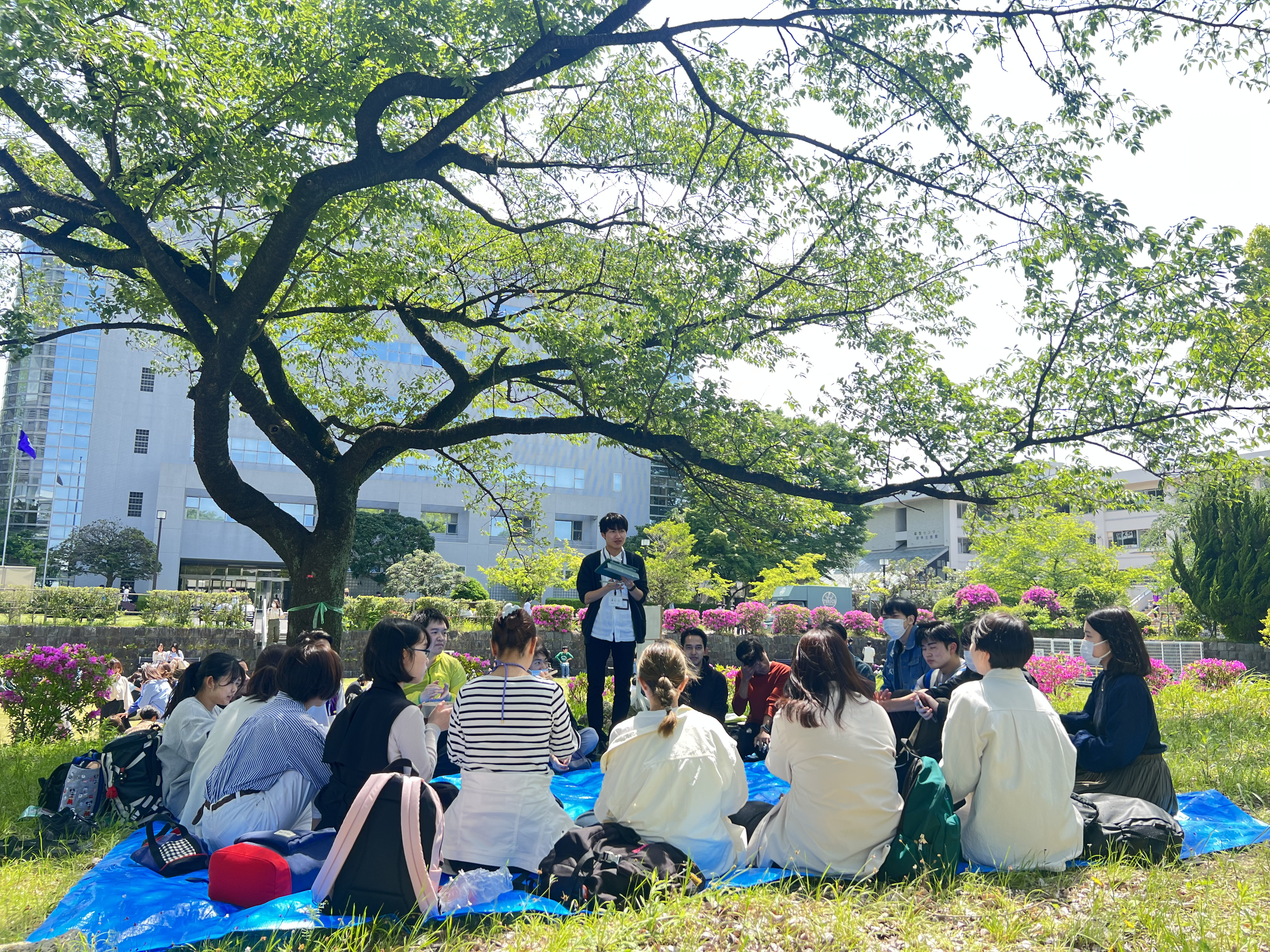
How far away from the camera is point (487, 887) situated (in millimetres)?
3643

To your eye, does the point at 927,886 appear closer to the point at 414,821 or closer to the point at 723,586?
the point at 414,821

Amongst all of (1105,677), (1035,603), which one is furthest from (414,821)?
(1035,603)

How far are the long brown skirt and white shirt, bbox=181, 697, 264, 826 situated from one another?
4.71 m

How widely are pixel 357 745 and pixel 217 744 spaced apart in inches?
42.9

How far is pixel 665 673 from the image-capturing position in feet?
13.1

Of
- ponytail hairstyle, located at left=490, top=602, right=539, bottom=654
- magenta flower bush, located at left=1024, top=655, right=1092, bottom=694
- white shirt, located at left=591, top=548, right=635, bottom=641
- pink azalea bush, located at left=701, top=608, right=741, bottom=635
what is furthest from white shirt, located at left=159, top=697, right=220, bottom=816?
pink azalea bush, located at left=701, top=608, right=741, bottom=635

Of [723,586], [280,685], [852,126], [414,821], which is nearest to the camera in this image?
[414,821]

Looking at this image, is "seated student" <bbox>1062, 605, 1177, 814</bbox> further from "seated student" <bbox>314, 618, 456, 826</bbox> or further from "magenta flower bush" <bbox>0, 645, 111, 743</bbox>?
"magenta flower bush" <bbox>0, 645, 111, 743</bbox>

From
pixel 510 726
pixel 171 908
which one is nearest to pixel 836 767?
pixel 510 726

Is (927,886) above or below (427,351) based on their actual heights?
below

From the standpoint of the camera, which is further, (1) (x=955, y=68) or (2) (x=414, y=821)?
(1) (x=955, y=68)

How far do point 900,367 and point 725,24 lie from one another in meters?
3.53

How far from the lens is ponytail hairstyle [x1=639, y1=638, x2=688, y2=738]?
3.96 m

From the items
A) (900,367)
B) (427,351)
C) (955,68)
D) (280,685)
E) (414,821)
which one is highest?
(955,68)
